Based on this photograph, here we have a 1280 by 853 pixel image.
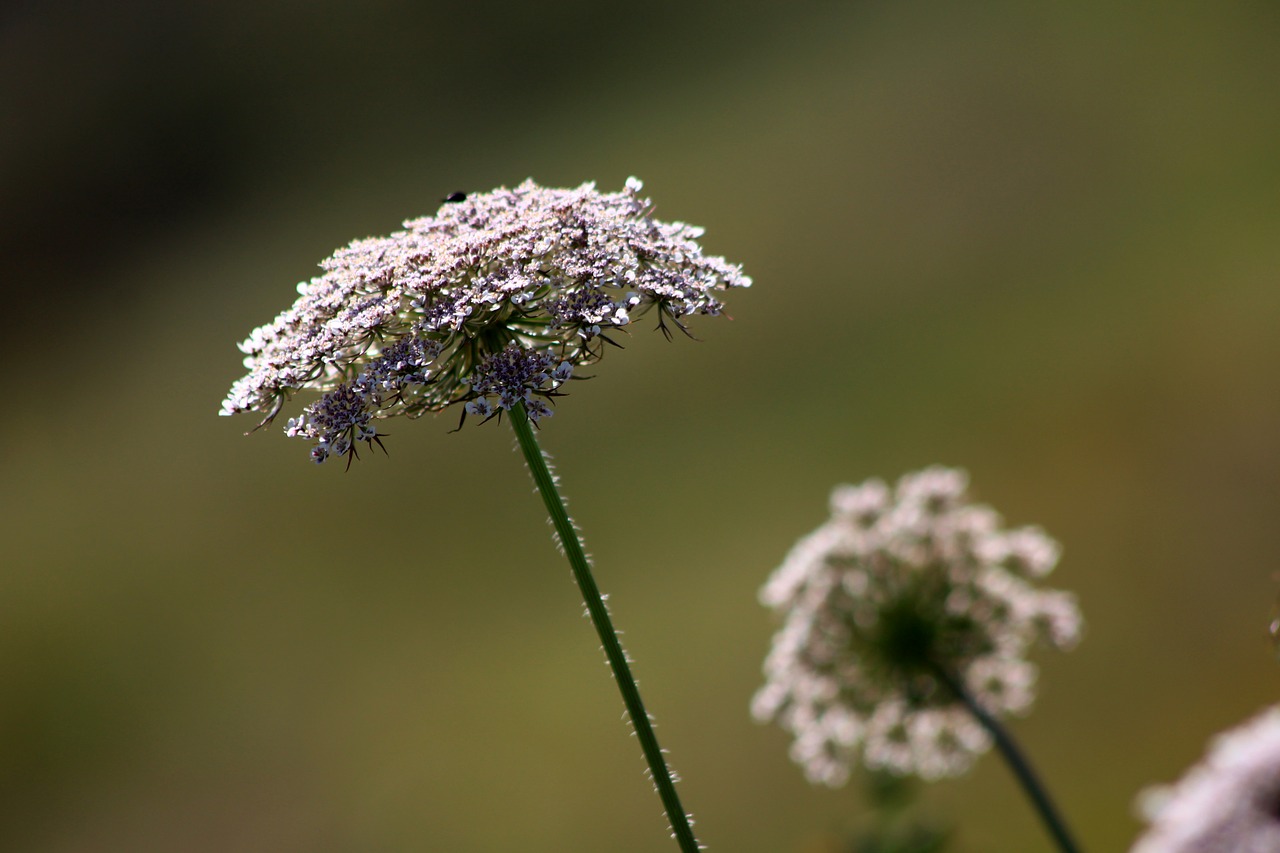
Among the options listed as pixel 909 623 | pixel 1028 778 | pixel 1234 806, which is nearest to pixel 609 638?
pixel 1234 806

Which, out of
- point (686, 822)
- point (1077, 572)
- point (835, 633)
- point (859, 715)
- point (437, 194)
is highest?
point (437, 194)

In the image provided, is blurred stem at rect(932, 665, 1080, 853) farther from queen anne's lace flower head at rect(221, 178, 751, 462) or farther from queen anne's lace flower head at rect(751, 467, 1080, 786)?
queen anne's lace flower head at rect(221, 178, 751, 462)

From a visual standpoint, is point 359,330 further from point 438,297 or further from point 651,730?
point 651,730

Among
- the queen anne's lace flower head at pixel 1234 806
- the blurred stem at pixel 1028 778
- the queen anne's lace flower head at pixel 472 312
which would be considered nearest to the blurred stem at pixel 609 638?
the queen anne's lace flower head at pixel 472 312

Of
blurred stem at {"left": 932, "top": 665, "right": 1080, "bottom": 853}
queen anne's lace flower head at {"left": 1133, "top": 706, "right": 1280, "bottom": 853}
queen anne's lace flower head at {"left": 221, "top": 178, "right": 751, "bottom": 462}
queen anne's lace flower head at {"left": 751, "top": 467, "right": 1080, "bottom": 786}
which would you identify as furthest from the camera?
queen anne's lace flower head at {"left": 751, "top": 467, "right": 1080, "bottom": 786}

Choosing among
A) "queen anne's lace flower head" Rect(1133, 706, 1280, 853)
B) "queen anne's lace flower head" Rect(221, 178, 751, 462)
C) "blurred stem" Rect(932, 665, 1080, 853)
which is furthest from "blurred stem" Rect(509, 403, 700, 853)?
"blurred stem" Rect(932, 665, 1080, 853)

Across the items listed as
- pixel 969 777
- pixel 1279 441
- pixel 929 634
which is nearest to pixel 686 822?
pixel 929 634

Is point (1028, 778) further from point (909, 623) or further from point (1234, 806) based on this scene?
point (1234, 806)
